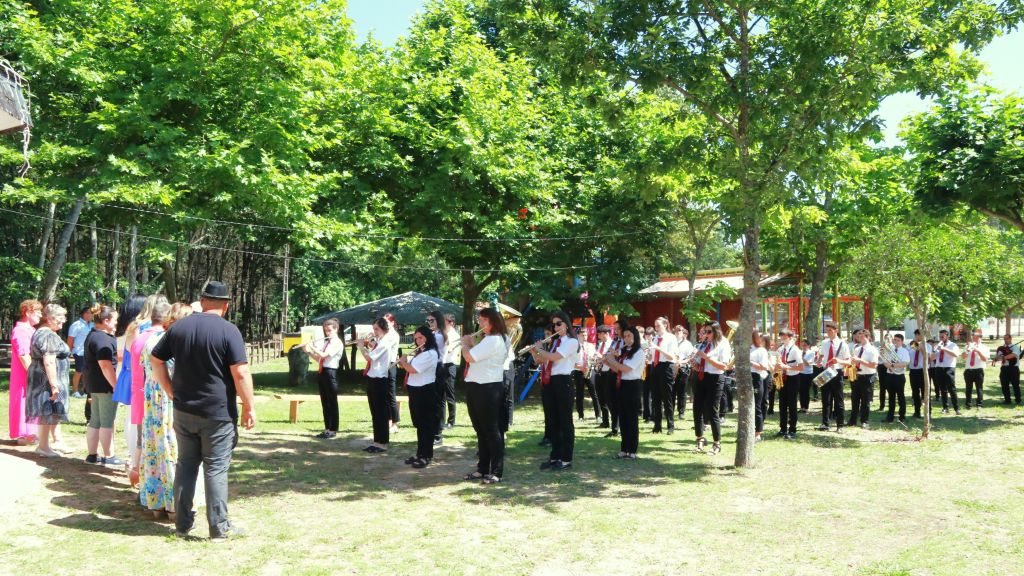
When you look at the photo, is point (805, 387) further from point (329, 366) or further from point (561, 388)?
point (329, 366)

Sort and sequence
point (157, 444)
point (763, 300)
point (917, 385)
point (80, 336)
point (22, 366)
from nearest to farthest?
1. point (157, 444)
2. point (22, 366)
3. point (80, 336)
4. point (917, 385)
5. point (763, 300)

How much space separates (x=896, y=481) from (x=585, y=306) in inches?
568

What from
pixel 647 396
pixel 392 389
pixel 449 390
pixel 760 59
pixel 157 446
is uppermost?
pixel 760 59

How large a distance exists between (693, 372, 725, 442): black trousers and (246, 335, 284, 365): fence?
1118 inches

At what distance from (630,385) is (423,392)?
2.54m

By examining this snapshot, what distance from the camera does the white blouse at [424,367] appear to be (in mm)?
9266

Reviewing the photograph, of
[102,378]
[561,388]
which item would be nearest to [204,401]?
[102,378]

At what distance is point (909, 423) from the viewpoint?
1401cm

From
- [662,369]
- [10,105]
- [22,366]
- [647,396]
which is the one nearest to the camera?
[10,105]

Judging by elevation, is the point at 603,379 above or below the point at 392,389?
above

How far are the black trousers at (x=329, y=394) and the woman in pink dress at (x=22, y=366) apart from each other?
3.61 metres

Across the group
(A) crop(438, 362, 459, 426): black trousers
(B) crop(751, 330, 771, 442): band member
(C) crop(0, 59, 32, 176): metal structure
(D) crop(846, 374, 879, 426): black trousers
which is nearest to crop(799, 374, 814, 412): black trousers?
(D) crop(846, 374, 879, 426): black trousers

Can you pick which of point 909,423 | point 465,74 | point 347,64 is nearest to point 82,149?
point 347,64

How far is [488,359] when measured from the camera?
816 cm
